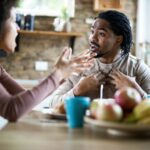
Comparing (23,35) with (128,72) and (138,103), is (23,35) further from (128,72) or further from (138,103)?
(138,103)

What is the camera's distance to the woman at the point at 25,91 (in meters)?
1.46

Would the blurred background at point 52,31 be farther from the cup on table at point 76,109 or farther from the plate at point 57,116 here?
the cup on table at point 76,109

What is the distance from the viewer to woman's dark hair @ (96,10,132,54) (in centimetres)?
242

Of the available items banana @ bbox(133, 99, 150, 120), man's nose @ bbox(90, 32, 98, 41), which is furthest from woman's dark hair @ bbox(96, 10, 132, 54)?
banana @ bbox(133, 99, 150, 120)

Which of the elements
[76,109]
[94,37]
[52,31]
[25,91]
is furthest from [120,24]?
[52,31]

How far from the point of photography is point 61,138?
116cm

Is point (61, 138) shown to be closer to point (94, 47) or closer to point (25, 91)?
point (25, 91)

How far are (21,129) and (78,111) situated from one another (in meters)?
0.22

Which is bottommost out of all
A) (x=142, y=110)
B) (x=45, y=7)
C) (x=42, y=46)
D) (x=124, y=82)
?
(x=42, y=46)

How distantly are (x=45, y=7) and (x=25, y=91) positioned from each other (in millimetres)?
3602

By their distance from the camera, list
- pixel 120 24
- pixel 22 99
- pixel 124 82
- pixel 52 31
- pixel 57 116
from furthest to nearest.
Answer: pixel 52 31 → pixel 120 24 → pixel 124 82 → pixel 57 116 → pixel 22 99

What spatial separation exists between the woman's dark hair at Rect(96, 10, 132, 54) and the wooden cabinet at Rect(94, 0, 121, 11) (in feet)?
8.05

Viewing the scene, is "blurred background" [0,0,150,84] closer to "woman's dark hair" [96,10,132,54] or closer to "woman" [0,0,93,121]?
"woman's dark hair" [96,10,132,54]

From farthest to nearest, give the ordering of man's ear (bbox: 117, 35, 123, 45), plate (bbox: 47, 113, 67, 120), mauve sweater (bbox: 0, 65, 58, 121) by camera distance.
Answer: man's ear (bbox: 117, 35, 123, 45)
plate (bbox: 47, 113, 67, 120)
mauve sweater (bbox: 0, 65, 58, 121)
